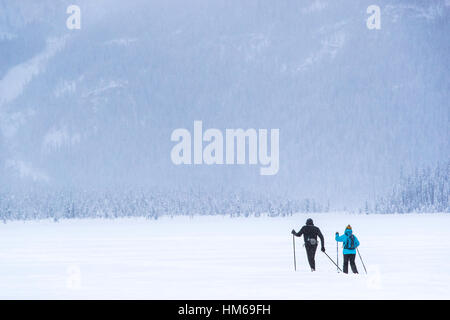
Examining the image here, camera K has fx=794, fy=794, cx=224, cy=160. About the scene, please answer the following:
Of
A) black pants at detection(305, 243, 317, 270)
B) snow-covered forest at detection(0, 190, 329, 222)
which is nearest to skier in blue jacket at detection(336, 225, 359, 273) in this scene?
black pants at detection(305, 243, 317, 270)

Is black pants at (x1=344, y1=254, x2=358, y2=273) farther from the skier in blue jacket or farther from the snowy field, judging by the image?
the snowy field

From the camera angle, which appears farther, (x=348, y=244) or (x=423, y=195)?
(x=423, y=195)

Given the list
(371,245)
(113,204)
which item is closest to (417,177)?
(113,204)

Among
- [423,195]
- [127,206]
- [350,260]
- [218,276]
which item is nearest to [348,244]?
[350,260]

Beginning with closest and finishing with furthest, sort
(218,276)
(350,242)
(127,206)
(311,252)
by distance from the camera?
(350,242) < (218,276) < (311,252) < (127,206)

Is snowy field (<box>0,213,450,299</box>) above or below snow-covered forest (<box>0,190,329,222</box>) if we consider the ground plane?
below

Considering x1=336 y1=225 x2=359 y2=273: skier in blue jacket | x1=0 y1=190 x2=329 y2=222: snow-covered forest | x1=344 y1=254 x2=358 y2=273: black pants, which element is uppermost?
x1=0 y1=190 x2=329 y2=222: snow-covered forest

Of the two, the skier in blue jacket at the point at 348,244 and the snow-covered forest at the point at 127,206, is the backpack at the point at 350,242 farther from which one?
the snow-covered forest at the point at 127,206

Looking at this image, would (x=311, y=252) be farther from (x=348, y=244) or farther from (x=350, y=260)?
(x=348, y=244)

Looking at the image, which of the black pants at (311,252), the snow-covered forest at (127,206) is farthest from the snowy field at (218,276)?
the snow-covered forest at (127,206)
